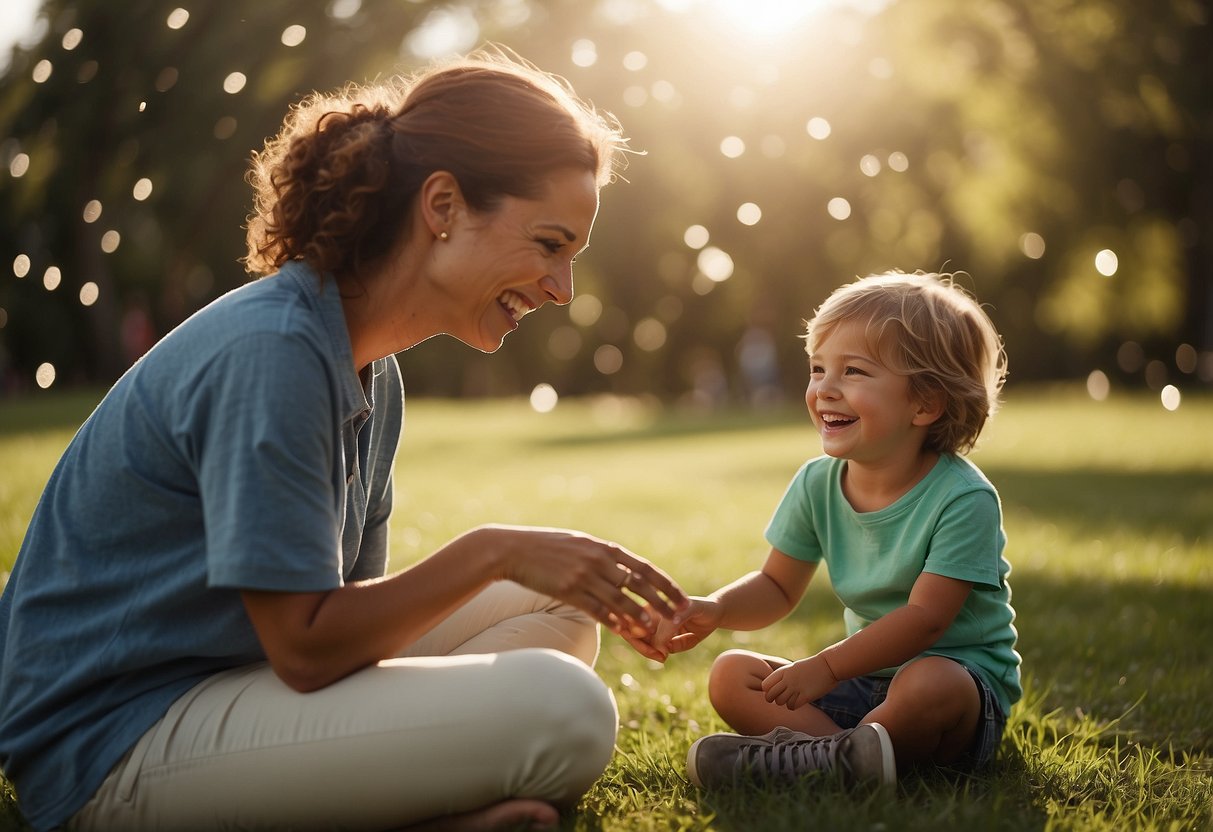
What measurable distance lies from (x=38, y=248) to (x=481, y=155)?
18.2 feet

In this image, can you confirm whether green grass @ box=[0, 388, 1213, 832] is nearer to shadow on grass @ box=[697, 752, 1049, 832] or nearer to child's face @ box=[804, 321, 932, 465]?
shadow on grass @ box=[697, 752, 1049, 832]

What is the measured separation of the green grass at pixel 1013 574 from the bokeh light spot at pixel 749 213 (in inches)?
71.7

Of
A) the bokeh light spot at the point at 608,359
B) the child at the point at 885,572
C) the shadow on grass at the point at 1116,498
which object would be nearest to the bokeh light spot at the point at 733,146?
the shadow on grass at the point at 1116,498

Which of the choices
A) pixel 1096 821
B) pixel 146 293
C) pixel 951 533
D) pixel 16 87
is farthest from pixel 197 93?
pixel 146 293

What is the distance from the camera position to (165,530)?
2.11 m

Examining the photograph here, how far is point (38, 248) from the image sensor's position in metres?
6.81

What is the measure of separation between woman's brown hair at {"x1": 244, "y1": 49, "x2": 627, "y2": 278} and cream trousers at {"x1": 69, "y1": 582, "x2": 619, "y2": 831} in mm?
848

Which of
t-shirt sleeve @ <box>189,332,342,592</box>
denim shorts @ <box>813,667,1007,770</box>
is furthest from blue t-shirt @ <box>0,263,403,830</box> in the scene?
denim shorts @ <box>813,667,1007,770</box>

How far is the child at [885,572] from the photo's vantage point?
2.45m

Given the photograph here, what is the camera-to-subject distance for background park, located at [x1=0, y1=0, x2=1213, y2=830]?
2910 millimetres

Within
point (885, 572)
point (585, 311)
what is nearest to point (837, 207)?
point (885, 572)

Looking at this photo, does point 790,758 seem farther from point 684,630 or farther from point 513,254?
point 513,254

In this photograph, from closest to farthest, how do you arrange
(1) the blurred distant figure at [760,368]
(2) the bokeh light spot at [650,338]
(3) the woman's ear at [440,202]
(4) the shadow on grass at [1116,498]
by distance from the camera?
(3) the woman's ear at [440,202], (4) the shadow on grass at [1116,498], (1) the blurred distant figure at [760,368], (2) the bokeh light spot at [650,338]

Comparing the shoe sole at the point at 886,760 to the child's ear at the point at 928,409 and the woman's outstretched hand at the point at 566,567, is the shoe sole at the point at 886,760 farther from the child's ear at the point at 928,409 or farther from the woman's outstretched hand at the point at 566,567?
the child's ear at the point at 928,409
